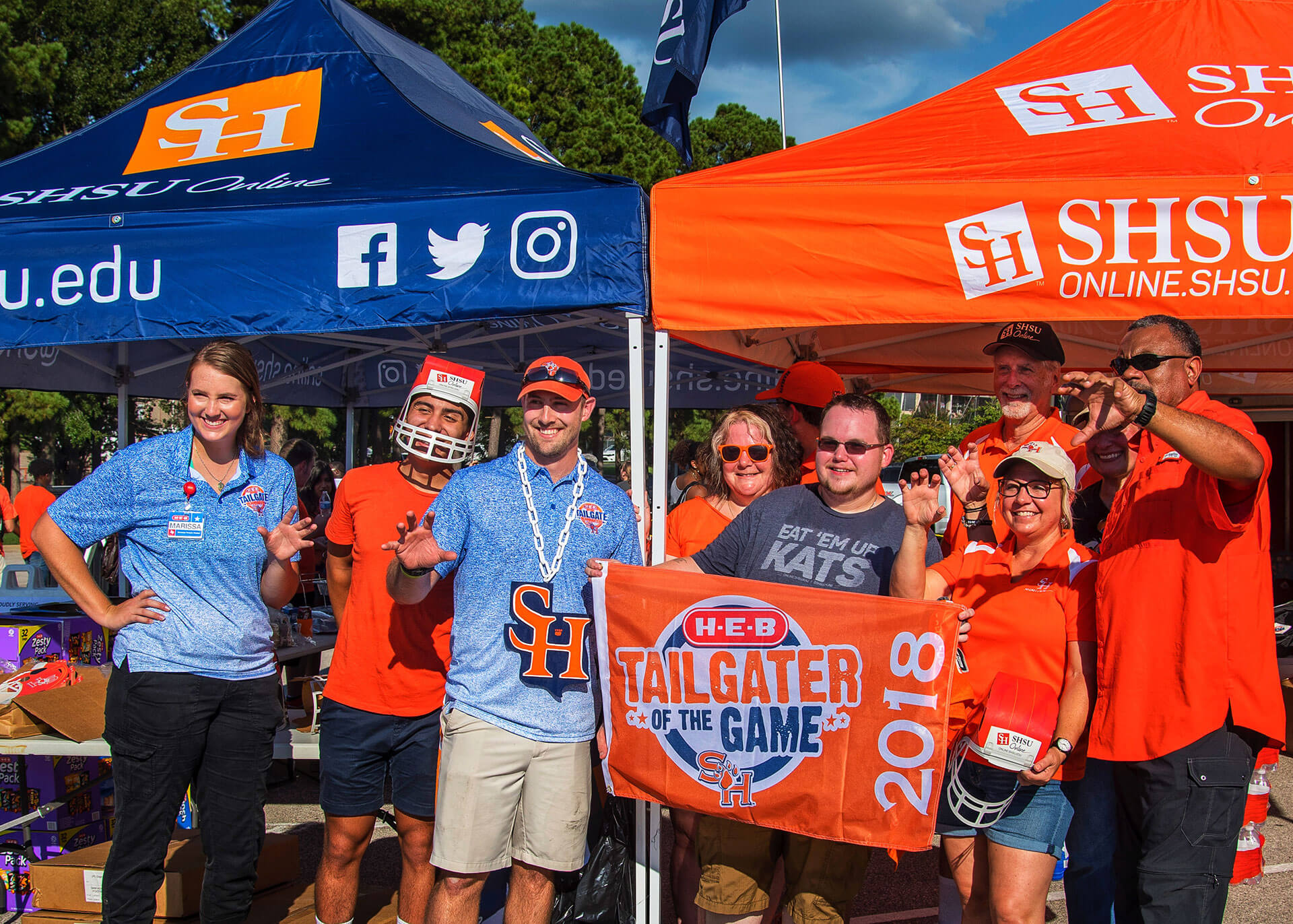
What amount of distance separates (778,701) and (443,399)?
1.47 meters

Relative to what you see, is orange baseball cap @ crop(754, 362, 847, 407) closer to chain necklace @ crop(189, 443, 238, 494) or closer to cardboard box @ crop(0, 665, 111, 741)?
chain necklace @ crop(189, 443, 238, 494)

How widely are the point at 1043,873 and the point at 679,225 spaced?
7.48ft

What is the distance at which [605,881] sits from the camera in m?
3.15

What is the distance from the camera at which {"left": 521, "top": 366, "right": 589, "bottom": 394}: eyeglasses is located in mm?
2820

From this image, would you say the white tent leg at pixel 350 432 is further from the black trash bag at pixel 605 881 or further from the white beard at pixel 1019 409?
the white beard at pixel 1019 409

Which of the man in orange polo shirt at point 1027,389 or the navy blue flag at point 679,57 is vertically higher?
→ the navy blue flag at point 679,57

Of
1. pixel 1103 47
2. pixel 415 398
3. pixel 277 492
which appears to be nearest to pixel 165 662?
pixel 277 492

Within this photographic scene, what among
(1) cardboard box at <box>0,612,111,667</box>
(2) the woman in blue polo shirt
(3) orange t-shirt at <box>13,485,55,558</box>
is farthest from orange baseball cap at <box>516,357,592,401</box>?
(3) orange t-shirt at <box>13,485,55,558</box>

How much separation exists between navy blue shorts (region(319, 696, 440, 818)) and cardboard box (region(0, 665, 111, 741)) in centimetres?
108

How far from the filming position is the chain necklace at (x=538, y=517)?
2736 millimetres

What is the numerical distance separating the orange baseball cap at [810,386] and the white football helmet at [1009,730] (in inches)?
66.8

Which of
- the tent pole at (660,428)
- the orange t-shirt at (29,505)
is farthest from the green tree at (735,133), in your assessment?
the tent pole at (660,428)

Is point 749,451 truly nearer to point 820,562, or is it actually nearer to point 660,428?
point 660,428

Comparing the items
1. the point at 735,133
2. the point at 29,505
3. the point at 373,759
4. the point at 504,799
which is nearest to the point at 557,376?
the point at 504,799
